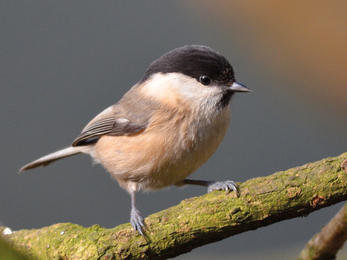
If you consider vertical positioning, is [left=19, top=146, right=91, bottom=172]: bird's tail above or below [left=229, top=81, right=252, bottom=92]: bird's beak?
below

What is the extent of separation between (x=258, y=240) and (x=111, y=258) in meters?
2.19

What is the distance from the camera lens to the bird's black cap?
1469 mm

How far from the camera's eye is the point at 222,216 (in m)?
1.16

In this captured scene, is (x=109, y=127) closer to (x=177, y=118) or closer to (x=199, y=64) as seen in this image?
(x=177, y=118)

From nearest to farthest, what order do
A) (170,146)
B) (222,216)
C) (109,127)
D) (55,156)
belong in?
1. (222,216)
2. (170,146)
3. (109,127)
4. (55,156)

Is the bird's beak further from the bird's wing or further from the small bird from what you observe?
the bird's wing

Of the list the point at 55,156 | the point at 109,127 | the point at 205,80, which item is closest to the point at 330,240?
the point at 205,80

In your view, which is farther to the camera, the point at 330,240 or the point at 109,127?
the point at 109,127

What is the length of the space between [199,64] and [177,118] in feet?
0.80

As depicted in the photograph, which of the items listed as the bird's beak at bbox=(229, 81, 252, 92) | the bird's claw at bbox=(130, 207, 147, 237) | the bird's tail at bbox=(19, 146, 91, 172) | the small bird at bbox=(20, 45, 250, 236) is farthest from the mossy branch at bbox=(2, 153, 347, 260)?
the bird's tail at bbox=(19, 146, 91, 172)

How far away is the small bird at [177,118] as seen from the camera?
1.46 metres

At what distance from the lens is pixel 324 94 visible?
117 inches

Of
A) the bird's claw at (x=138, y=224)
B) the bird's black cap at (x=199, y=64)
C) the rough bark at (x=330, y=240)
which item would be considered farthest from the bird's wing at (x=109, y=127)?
the rough bark at (x=330, y=240)

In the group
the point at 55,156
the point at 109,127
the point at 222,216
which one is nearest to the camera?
the point at 222,216
